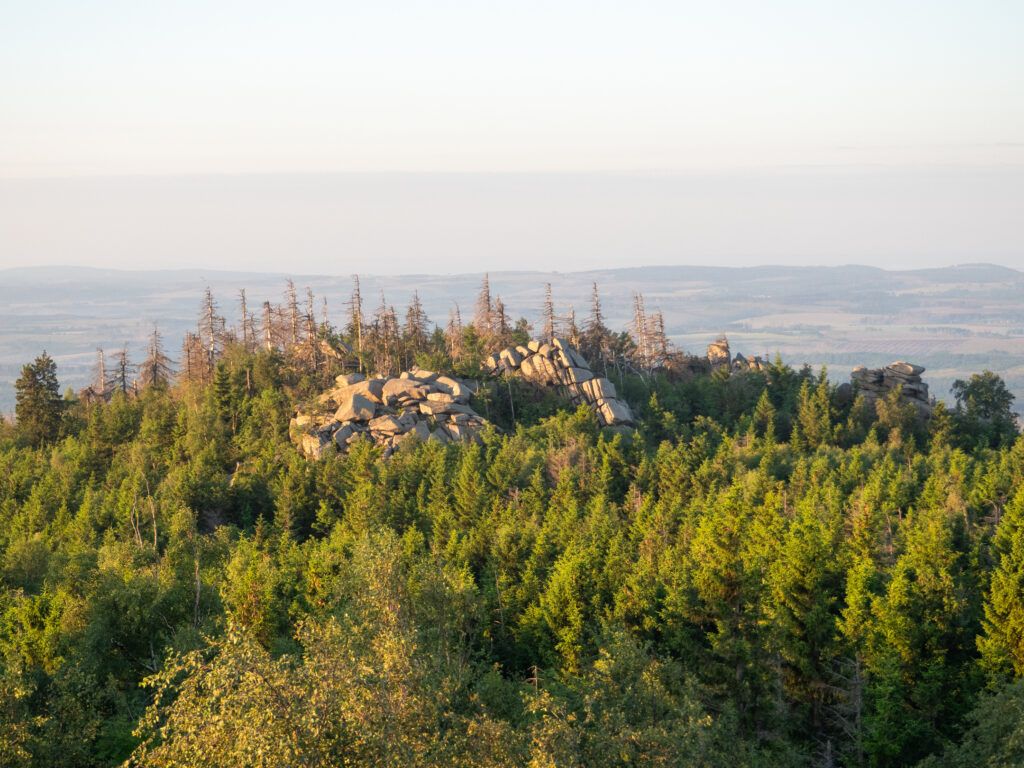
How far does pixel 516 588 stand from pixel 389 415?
35.2m

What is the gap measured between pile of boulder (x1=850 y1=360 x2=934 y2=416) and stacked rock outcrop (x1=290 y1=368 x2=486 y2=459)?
3954 cm

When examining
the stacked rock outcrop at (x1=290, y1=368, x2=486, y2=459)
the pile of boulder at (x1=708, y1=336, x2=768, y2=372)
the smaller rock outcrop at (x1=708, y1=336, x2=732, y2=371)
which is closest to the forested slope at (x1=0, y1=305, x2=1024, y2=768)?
the stacked rock outcrop at (x1=290, y1=368, x2=486, y2=459)

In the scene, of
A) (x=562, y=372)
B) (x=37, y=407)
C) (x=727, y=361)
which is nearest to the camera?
(x=562, y=372)

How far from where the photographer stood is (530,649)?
55.3 metres

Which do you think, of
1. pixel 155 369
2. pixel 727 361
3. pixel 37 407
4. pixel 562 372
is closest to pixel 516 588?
pixel 562 372

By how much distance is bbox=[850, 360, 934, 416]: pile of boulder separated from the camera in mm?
107500

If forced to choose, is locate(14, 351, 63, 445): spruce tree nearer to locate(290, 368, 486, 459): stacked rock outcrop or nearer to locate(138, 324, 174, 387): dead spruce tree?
locate(138, 324, 174, 387): dead spruce tree

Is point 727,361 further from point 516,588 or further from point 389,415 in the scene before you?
point 516,588

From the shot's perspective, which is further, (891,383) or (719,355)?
(719,355)

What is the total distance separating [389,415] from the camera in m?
91.8

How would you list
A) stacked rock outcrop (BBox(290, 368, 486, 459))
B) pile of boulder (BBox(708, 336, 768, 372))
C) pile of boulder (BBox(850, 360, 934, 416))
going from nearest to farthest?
stacked rock outcrop (BBox(290, 368, 486, 459))
pile of boulder (BBox(850, 360, 934, 416))
pile of boulder (BBox(708, 336, 768, 372))

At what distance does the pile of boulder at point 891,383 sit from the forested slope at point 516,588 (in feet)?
10.5

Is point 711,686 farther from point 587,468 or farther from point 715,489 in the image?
point 587,468

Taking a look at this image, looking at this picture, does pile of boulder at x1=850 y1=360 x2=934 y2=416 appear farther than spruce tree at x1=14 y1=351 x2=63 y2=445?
Yes
